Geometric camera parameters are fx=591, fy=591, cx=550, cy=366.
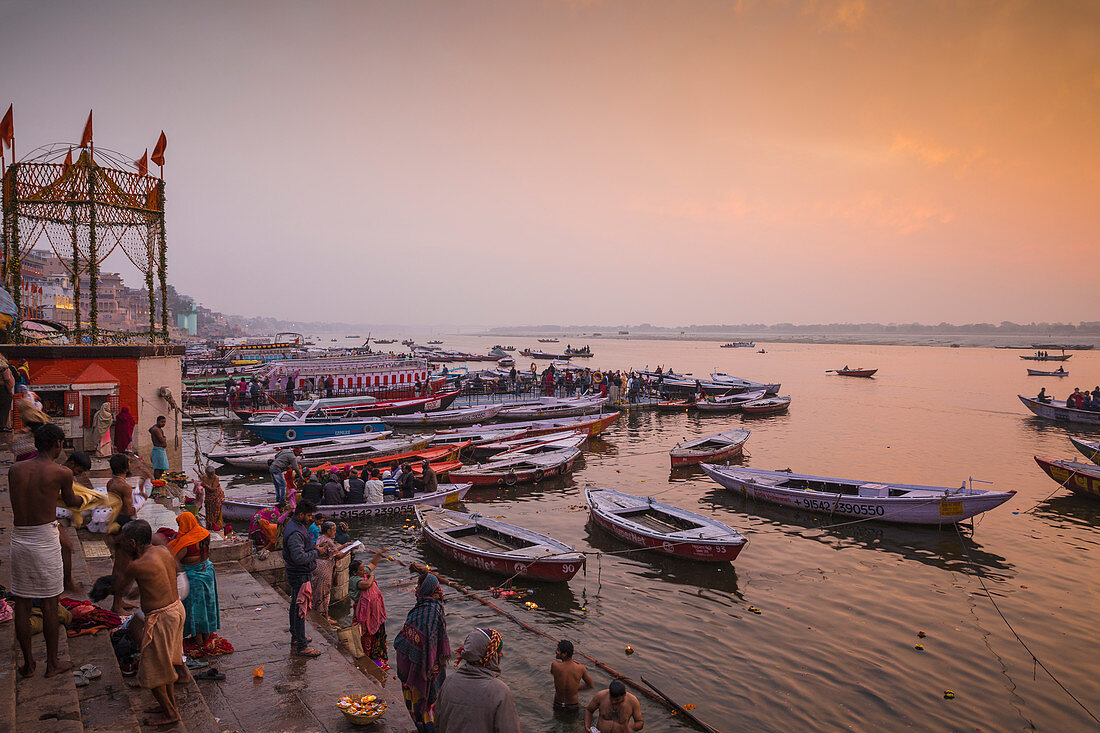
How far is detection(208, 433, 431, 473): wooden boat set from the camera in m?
23.0

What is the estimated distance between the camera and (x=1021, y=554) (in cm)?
1592

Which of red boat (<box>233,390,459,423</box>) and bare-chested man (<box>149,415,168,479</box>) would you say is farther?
red boat (<box>233,390,459,423</box>)

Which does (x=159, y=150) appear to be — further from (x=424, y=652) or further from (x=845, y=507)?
(x=845, y=507)

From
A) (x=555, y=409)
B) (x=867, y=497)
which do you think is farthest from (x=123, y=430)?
(x=555, y=409)

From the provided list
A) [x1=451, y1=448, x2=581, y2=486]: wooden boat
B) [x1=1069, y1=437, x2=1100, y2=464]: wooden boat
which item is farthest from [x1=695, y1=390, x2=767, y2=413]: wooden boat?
[x1=451, y1=448, x2=581, y2=486]: wooden boat

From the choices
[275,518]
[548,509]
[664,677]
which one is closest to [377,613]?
[664,677]

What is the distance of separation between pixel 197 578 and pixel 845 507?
57.5ft

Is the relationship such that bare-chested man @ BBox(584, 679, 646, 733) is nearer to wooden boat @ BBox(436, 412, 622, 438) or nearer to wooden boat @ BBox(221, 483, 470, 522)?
wooden boat @ BBox(221, 483, 470, 522)

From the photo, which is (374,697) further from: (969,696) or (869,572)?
(869,572)

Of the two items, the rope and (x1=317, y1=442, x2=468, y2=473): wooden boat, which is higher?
(x1=317, y1=442, x2=468, y2=473): wooden boat

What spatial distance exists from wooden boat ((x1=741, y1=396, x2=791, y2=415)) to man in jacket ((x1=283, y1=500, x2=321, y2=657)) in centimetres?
3773

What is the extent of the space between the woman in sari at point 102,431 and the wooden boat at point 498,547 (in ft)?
28.8

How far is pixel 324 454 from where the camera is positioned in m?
23.8

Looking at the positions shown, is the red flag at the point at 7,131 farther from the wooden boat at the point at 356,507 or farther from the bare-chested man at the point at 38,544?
the bare-chested man at the point at 38,544
